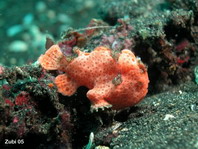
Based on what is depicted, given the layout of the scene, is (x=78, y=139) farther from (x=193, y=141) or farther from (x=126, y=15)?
(x=126, y=15)

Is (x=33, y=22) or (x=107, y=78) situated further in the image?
(x=33, y=22)

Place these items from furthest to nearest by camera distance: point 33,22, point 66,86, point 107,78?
point 33,22 → point 66,86 → point 107,78

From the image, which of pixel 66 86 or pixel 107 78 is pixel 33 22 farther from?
pixel 107 78

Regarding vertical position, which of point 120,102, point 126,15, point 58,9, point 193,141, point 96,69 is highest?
point 58,9

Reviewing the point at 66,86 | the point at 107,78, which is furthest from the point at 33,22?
the point at 107,78

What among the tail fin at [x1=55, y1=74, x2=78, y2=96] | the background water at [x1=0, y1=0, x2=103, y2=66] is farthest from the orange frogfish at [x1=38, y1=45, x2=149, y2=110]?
the background water at [x1=0, y1=0, x2=103, y2=66]

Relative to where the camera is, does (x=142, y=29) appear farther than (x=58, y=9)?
No

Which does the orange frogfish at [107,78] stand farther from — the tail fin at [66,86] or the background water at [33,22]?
the background water at [33,22]

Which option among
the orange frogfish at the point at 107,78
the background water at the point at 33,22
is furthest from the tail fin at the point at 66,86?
the background water at the point at 33,22

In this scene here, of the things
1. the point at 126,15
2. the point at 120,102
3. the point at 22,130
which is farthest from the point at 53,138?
the point at 126,15
